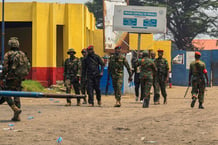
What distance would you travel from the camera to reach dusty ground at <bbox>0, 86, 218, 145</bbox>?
881cm

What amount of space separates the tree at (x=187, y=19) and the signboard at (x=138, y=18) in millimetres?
32466

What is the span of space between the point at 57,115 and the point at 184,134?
13.9 ft

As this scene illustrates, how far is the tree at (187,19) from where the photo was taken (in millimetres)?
57938

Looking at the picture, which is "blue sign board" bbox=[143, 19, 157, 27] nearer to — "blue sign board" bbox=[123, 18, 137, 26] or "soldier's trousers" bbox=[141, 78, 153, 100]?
"blue sign board" bbox=[123, 18, 137, 26]

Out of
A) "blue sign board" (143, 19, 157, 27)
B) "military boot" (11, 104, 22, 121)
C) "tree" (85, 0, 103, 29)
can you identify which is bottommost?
"military boot" (11, 104, 22, 121)

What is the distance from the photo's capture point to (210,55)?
40281 millimetres

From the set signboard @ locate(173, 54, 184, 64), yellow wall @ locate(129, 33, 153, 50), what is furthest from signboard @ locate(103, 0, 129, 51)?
signboard @ locate(173, 54, 184, 64)

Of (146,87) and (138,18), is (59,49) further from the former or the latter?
(146,87)

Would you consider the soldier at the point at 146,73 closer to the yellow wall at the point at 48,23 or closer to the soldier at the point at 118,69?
the soldier at the point at 118,69

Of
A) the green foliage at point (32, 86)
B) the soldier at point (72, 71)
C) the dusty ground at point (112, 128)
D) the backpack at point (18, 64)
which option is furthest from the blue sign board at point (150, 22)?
the backpack at point (18, 64)

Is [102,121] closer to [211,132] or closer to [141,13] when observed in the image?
[211,132]

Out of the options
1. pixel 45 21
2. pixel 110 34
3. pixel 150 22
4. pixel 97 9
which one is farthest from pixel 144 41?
pixel 97 9

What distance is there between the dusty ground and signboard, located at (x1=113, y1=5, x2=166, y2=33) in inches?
445

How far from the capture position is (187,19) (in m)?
57.9
